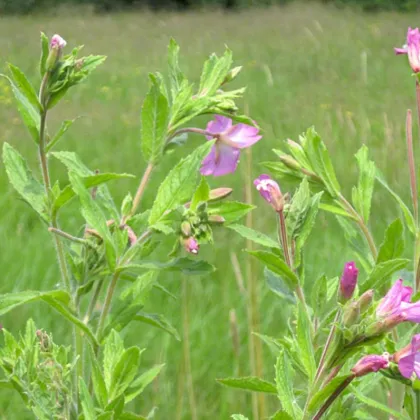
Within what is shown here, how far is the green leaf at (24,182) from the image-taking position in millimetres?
797

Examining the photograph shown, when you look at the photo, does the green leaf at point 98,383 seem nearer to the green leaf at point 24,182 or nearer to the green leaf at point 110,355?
the green leaf at point 110,355

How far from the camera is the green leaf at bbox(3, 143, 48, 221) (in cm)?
80

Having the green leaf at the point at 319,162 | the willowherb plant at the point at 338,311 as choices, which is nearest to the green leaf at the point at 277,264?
the willowherb plant at the point at 338,311

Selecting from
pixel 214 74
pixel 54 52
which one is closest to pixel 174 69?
pixel 214 74

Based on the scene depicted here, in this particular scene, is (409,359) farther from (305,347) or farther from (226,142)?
(226,142)

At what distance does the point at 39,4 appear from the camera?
43.4 feet

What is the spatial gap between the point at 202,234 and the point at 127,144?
3.33 metres

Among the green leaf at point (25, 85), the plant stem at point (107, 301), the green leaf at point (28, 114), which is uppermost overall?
the green leaf at point (25, 85)

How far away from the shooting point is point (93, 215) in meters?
0.72

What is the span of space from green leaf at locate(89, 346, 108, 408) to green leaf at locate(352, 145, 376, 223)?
14.6 inches

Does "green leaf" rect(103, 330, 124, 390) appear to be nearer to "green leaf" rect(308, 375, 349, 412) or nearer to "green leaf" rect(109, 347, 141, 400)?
"green leaf" rect(109, 347, 141, 400)

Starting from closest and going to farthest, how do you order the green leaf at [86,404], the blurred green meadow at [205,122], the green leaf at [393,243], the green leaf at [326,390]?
the green leaf at [326,390], the green leaf at [86,404], the green leaf at [393,243], the blurred green meadow at [205,122]

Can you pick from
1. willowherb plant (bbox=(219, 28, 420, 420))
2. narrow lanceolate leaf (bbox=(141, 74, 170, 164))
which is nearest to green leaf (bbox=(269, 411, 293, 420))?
willowherb plant (bbox=(219, 28, 420, 420))

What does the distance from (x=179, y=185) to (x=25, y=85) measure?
0.18m
